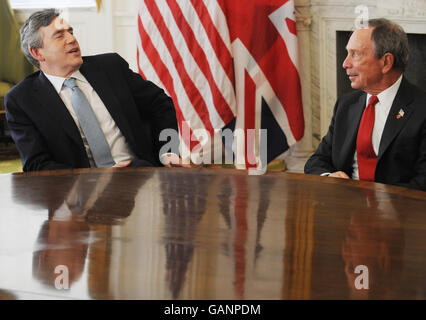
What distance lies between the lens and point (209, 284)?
50.0 inches

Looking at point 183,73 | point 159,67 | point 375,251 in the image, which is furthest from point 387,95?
point 159,67

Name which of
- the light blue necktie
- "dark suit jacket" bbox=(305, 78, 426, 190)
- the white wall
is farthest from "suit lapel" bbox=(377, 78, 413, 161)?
the white wall

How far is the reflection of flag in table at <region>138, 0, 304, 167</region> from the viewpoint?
4824 mm

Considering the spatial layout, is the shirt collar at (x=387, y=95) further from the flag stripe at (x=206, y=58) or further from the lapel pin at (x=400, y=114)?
the flag stripe at (x=206, y=58)

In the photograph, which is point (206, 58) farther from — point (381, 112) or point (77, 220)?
point (77, 220)

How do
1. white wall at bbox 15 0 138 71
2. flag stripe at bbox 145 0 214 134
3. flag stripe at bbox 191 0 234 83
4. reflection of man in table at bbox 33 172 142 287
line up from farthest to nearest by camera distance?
white wall at bbox 15 0 138 71 → flag stripe at bbox 145 0 214 134 → flag stripe at bbox 191 0 234 83 → reflection of man in table at bbox 33 172 142 287

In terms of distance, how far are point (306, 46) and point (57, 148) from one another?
2.73 metres

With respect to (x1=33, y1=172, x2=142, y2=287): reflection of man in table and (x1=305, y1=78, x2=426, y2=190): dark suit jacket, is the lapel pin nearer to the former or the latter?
(x1=305, y1=78, x2=426, y2=190): dark suit jacket

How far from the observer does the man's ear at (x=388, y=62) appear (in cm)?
269

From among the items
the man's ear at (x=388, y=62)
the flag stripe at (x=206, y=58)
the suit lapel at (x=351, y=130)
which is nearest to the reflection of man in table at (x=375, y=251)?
the suit lapel at (x=351, y=130)

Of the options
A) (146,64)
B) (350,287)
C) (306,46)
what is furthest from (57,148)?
(306,46)

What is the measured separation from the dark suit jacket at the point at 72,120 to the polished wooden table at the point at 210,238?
0.54 meters
